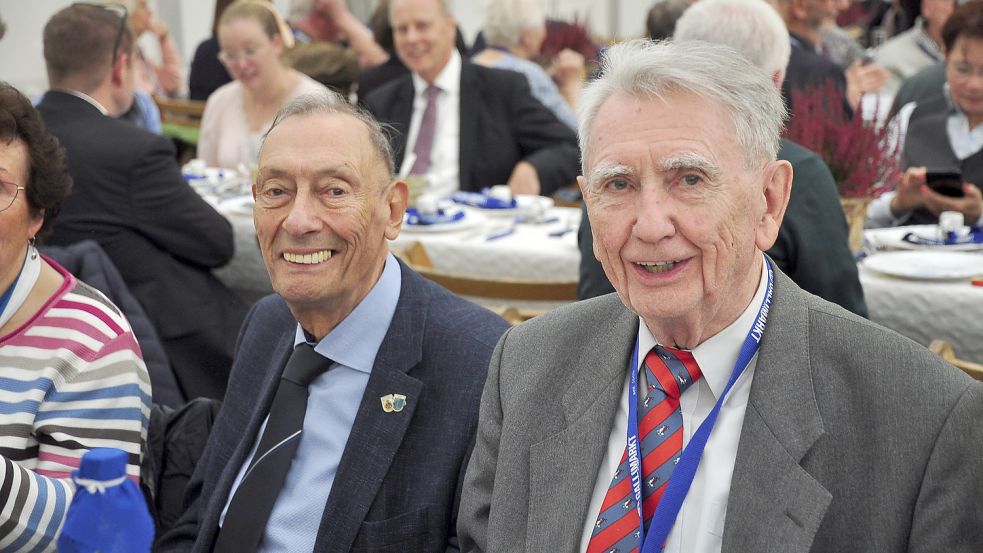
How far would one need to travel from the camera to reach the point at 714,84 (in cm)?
160

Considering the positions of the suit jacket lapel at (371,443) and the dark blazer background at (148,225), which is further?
the dark blazer background at (148,225)

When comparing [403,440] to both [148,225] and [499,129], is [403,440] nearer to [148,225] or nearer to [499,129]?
[148,225]

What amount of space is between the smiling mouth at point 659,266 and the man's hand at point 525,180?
361 cm

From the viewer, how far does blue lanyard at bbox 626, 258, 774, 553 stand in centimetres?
156

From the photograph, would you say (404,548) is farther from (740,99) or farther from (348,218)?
(740,99)

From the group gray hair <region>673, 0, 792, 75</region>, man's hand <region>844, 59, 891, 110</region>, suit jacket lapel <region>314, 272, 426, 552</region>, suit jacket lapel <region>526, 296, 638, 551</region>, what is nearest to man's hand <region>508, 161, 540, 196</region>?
gray hair <region>673, 0, 792, 75</region>

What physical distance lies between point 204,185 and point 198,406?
3147mm

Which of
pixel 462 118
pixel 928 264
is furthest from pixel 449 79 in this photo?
pixel 928 264

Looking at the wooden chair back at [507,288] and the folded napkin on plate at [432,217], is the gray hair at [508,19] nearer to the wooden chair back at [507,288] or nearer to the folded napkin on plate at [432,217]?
the folded napkin on plate at [432,217]

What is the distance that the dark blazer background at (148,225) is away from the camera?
3.67 m

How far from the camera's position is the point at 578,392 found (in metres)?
1.79

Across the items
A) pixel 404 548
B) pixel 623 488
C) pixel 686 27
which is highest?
pixel 686 27

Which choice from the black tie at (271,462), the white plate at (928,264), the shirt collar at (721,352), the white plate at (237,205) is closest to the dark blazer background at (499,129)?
the white plate at (237,205)

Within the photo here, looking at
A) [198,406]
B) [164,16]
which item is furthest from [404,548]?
[164,16]
